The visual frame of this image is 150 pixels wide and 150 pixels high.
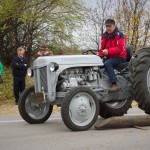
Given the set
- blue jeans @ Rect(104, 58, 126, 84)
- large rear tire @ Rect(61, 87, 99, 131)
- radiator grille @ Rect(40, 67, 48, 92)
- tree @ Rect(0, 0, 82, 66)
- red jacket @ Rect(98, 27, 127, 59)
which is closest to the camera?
large rear tire @ Rect(61, 87, 99, 131)

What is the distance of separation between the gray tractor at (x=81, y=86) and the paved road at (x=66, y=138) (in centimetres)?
38

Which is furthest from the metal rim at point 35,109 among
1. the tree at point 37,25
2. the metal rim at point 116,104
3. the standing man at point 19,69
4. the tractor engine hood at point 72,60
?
the tree at point 37,25

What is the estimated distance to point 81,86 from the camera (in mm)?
8523

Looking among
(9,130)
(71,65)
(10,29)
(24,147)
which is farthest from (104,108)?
(10,29)

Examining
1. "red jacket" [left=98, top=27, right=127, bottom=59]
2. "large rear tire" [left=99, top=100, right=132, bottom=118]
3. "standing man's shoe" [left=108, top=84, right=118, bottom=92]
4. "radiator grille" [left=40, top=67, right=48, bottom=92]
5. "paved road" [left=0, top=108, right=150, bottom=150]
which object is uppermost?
"red jacket" [left=98, top=27, right=127, bottom=59]

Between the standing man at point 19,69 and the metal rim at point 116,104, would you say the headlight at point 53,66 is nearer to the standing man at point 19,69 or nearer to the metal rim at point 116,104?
the metal rim at point 116,104

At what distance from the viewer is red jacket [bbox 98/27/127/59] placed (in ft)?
30.6

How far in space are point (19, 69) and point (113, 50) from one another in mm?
6375

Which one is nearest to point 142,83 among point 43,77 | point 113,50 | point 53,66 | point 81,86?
point 113,50

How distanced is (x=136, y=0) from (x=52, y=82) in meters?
21.0

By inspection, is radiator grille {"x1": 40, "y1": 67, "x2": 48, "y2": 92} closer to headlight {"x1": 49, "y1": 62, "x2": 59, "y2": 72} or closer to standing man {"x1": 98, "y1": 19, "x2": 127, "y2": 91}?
headlight {"x1": 49, "y1": 62, "x2": 59, "y2": 72}

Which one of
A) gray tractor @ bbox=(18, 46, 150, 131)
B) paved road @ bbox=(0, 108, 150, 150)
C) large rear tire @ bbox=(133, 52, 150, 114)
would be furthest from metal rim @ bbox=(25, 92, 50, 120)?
large rear tire @ bbox=(133, 52, 150, 114)

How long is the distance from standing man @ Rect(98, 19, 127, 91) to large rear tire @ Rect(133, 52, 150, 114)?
0.46m

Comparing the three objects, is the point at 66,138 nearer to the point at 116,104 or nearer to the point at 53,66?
the point at 53,66
